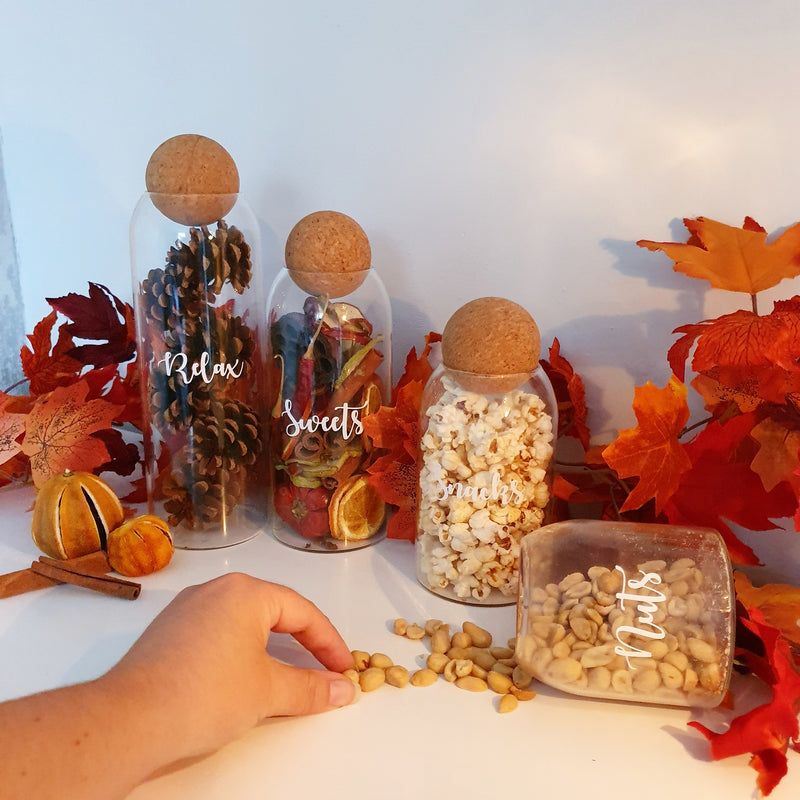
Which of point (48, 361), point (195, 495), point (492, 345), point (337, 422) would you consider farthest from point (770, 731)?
point (48, 361)

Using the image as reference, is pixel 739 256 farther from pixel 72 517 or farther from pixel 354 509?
pixel 72 517

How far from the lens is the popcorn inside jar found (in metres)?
0.69

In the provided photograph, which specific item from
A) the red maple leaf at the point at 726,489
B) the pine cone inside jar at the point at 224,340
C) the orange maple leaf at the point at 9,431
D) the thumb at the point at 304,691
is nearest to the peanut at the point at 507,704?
the thumb at the point at 304,691

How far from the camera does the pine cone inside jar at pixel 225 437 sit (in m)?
0.83

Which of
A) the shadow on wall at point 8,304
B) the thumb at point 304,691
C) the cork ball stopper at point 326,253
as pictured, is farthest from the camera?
the shadow on wall at point 8,304

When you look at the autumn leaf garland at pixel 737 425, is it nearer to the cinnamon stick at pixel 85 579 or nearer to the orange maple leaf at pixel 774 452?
the orange maple leaf at pixel 774 452

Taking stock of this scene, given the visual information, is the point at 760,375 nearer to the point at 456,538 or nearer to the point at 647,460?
the point at 647,460

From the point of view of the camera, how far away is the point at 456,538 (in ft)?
2.39

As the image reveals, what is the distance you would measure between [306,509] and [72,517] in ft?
0.74

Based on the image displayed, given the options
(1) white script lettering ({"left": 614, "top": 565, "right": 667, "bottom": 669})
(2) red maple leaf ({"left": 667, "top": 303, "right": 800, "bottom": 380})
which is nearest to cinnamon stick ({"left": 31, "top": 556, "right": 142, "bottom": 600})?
(1) white script lettering ({"left": 614, "top": 565, "right": 667, "bottom": 669})

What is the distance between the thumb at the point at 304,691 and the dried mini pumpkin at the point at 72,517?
1.01 feet

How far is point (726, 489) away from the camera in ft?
2.25

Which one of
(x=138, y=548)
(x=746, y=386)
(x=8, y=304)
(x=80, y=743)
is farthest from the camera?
(x=8, y=304)

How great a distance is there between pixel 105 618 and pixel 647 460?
0.49m
